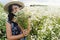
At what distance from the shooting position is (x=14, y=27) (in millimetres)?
4199

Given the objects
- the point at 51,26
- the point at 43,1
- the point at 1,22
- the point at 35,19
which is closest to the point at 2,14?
the point at 1,22

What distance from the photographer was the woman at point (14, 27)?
4.10 metres

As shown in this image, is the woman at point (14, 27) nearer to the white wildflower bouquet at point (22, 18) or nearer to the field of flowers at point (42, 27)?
the white wildflower bouquet at point (22, 18)

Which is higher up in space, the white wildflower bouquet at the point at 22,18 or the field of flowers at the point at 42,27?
the white wildflower bouquet at the point at 22,18

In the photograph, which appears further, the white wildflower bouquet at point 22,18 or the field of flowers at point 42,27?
the field of flowers at point 42,27

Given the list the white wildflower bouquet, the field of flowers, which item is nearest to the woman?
the white wildflower bouquet

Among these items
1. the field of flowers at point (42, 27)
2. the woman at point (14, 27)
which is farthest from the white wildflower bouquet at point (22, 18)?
the field of flowers at point (42, 27)

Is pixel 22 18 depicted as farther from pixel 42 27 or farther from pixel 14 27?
pixel 42 27

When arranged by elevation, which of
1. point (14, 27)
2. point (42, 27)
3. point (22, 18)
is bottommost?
point (42, 27)

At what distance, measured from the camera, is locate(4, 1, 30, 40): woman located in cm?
410

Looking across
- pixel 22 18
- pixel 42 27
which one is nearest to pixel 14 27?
pixel 22 18

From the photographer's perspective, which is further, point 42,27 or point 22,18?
point 42,27

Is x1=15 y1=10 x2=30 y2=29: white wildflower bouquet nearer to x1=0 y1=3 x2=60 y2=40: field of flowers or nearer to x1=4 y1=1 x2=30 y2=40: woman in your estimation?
x1=4 y1=1 x2=30 y2=40: woman

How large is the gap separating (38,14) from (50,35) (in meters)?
0.47
